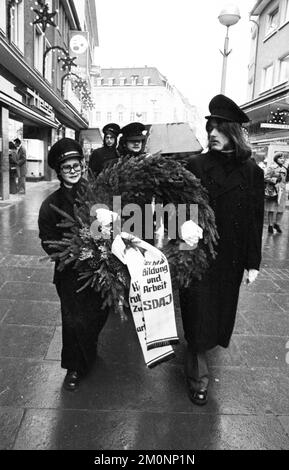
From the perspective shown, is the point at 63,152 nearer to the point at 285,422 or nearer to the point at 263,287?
the point at 285,422

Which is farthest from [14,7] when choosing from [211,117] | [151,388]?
[151,388]

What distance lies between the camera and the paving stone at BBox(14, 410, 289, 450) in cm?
224

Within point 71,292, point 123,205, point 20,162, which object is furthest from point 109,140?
point 20,162

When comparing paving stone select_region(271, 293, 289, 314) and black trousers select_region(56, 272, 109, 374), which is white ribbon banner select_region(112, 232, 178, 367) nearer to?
black trousers select_region(56, 272, 109, 374)

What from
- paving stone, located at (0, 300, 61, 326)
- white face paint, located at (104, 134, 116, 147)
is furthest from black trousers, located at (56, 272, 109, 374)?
white face paint, located at (104, 134, 116, 147)

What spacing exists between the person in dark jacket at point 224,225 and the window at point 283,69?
1750 centimetres

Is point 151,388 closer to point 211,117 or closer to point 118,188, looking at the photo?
point 118,188

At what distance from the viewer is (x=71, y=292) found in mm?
2742

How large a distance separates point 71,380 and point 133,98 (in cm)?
9114

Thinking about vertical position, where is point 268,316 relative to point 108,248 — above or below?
below

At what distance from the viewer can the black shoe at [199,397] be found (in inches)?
105
